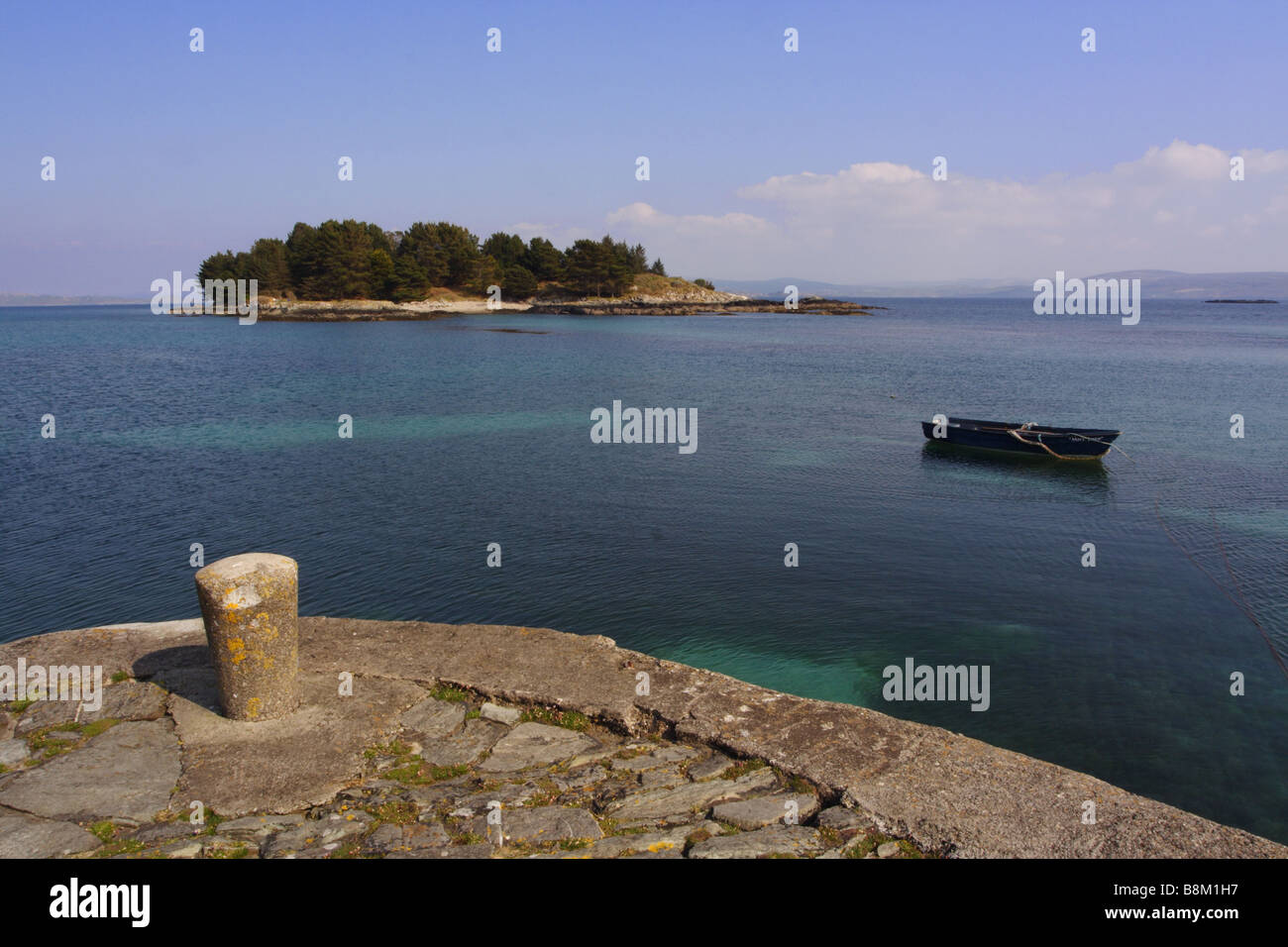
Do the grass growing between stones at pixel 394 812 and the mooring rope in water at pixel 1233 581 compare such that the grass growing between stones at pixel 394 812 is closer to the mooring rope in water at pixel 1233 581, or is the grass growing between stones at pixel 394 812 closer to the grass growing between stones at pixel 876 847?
the grass growing between stones at pixel 876 847

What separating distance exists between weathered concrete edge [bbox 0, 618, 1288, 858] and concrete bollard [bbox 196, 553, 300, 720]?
119 centimetres

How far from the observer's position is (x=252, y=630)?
7066mm

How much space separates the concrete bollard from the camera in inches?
273

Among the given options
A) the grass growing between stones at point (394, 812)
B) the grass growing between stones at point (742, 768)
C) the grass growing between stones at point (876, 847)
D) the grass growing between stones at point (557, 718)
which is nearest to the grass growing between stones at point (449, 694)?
the grass growing between stones at point (557, 718)

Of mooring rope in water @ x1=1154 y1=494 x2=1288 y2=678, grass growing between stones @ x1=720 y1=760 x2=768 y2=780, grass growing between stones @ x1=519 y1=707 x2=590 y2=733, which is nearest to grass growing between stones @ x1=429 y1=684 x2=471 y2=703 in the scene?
grass growing between stones @ x1=519 y1=707 x2=590 y2=733

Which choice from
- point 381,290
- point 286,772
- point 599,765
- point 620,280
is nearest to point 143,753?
point 286,772

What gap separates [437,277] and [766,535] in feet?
380

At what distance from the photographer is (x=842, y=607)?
15.9 metres

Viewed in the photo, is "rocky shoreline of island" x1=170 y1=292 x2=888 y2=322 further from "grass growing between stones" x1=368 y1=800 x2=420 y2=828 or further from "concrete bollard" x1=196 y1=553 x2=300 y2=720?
"grass growing between stones" x1=368 y1=800 x2=420 y2=828

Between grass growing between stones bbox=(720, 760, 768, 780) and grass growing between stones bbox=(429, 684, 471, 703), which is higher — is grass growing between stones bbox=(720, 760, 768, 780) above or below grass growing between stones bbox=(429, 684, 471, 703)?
below

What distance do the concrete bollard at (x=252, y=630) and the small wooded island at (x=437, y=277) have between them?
10683cm

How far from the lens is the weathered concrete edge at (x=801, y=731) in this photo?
5.90 meters
